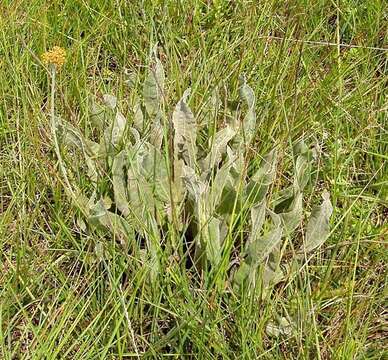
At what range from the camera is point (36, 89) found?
1998mm

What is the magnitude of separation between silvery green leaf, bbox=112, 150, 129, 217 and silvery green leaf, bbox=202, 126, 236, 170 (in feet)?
0.65

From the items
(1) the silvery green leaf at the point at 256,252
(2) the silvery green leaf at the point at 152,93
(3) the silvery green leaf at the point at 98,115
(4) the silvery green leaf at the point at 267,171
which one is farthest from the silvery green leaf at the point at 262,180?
(3) the silvery green leaf at the point at 98,115

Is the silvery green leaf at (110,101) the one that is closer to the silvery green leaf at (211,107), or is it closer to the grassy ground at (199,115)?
the grassy ground at (199,115)

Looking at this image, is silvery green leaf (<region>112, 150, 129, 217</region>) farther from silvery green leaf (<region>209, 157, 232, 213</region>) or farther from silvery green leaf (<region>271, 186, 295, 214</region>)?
silvery green leaf (<region>271, 186, 295, 214</region>)

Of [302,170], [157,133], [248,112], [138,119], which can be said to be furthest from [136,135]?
[302,170]

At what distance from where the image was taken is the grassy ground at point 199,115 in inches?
56.5

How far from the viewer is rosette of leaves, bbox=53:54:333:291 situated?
1528 mm

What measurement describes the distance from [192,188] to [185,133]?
25cm

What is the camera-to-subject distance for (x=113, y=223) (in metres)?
1.59

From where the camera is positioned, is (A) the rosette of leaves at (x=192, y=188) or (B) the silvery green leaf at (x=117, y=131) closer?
(A) the rosette of leaves at (x=192, y=188)

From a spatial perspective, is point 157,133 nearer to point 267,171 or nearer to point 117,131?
point 117,131

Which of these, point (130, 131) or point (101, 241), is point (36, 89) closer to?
point (130, 131)

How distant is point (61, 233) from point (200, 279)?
35cm

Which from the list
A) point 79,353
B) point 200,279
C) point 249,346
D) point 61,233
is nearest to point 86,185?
point 61,233
